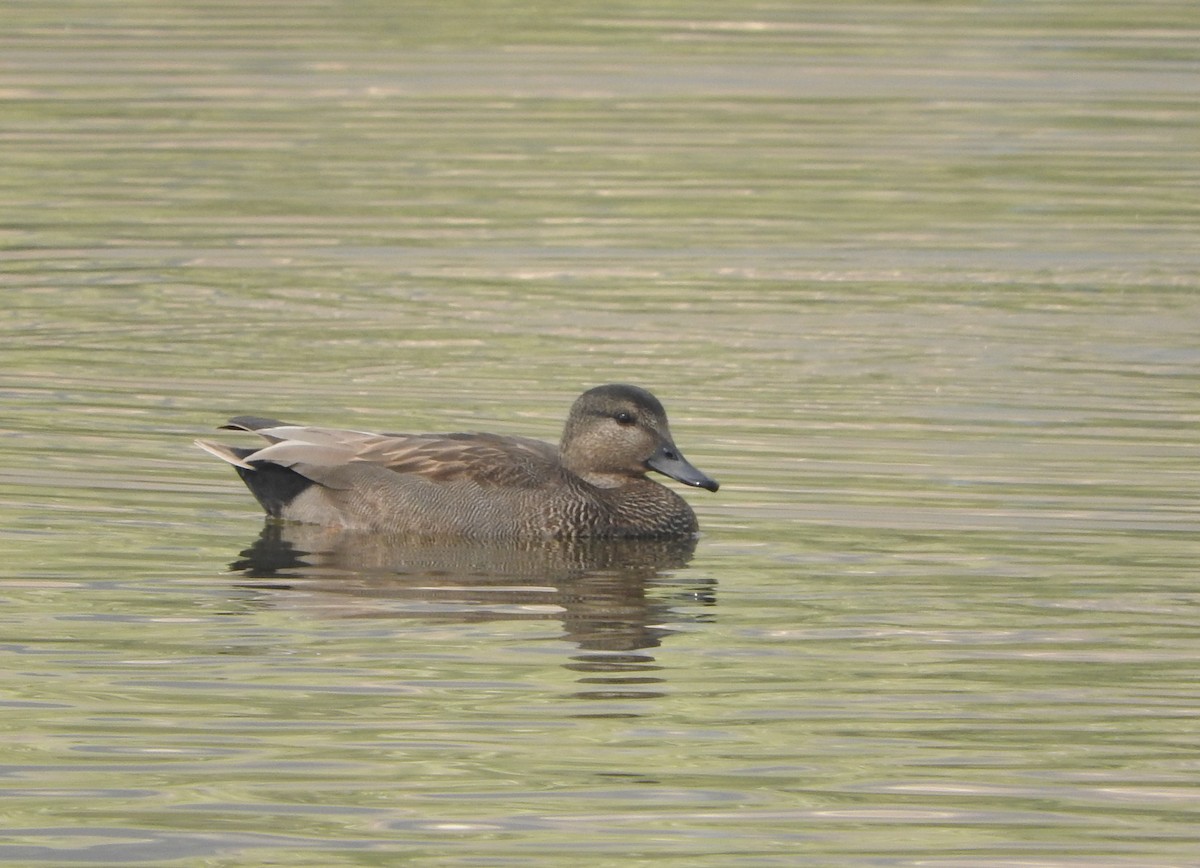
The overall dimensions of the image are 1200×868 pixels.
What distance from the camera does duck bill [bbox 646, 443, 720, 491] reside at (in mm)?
12055

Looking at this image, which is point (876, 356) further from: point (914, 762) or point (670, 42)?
point (670, 42)

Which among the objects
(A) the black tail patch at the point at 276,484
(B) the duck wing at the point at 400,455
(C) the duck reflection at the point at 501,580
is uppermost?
(B) the duck wing at the point at 400,455

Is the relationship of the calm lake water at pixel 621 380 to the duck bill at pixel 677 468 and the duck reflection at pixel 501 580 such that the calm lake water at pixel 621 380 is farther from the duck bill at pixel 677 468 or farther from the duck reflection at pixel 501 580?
the duck bill at pixel 677 468

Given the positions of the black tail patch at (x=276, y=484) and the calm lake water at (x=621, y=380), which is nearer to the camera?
the calm lake water at (x=621, y=380)

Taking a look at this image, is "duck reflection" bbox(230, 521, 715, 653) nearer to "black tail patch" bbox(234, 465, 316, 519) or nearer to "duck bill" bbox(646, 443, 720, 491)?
"black tail patch" bbox(234, 465, 316, 519)

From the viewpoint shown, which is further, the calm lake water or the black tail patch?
the black tail patch

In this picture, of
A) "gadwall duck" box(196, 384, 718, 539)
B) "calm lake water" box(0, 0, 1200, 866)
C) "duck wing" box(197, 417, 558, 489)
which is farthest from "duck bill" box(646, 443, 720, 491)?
"duck wing" box(197, 417, 558, 489)

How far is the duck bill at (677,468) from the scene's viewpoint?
12.1 m

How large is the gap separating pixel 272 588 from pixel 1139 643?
3270 mm

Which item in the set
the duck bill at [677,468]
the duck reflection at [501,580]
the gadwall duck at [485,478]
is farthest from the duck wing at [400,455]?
the duck bill at [677,468]

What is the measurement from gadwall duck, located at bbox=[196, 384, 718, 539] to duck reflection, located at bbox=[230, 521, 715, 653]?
85 mm

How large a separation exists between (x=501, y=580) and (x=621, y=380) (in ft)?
13.5

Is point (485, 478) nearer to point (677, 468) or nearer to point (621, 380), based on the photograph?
point (677, 468)

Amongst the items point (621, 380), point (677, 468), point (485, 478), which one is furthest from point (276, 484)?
point (621, 380)
